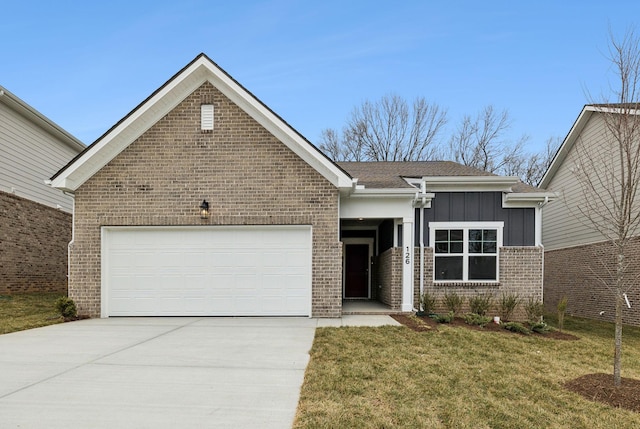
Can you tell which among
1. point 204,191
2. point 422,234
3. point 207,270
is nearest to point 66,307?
point 207,270

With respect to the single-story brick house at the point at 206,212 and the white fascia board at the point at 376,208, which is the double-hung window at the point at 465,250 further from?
the single-story brick house at the point at 206,212

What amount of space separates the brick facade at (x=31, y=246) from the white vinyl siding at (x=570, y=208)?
1819cm

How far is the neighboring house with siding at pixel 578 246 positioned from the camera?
1252cm

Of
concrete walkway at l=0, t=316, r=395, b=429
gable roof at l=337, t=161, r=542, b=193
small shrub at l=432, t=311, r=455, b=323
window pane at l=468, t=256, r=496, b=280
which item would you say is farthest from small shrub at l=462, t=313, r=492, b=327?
concrete walkway at l=0, t=316, r=395, b=429

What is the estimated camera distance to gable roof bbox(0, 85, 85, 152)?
13016 millimetres

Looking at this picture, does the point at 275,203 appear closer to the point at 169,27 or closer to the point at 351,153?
the point at 169,27

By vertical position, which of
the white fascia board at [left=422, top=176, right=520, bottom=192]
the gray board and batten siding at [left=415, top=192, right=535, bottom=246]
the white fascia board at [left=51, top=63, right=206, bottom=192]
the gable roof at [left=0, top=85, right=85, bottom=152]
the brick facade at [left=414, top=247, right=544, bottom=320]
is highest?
the gable roof at [left=0, top=85, right=85, bottom=152]

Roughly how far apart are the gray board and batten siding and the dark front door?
390 cm

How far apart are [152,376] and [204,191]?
5369mm

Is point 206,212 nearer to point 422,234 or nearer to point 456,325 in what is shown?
point 422,234

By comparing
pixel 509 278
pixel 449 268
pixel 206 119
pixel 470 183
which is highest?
pixel 206 119

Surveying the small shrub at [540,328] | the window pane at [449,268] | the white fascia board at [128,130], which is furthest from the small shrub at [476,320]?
the white fascia board at [128,130]

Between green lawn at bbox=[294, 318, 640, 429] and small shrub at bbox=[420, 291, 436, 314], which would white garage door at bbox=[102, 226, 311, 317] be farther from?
small shrub at bbox=[420, 291, 436, 314]

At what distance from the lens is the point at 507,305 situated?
1023 cm
